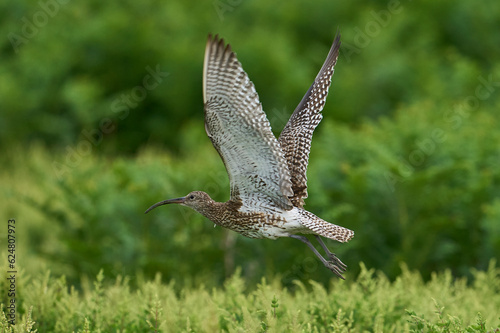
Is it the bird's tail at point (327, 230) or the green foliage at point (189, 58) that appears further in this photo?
the green foliage at point (189, 58)

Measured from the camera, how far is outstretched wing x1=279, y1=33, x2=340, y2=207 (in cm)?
720

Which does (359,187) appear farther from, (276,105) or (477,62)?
(477,62)

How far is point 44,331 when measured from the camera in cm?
672

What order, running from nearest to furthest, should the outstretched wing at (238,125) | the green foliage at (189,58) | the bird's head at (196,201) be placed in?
the outstretched wing at (238,125) < the bird's head at (196,201) < the green foliage at (189,58)

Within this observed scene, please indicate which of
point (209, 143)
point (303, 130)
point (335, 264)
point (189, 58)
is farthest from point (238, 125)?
point (189, 58)

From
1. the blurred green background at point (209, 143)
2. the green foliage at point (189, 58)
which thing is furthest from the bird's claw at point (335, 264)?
the green foliage at point (189, 58)

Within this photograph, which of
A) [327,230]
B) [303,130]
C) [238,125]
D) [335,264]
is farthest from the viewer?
[303,130]

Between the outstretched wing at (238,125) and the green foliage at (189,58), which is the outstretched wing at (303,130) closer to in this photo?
the outstretched wing at (238,125)

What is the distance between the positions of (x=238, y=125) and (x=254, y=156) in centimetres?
35

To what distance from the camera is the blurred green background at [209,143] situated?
1017 centimetres

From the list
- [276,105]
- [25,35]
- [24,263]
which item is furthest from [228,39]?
[24,263]

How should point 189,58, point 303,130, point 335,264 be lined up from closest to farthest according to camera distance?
point 335,264
point 303,130
point 189,58

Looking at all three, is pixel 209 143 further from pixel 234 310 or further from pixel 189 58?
pixel 234 310

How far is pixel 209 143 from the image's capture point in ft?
51.1
